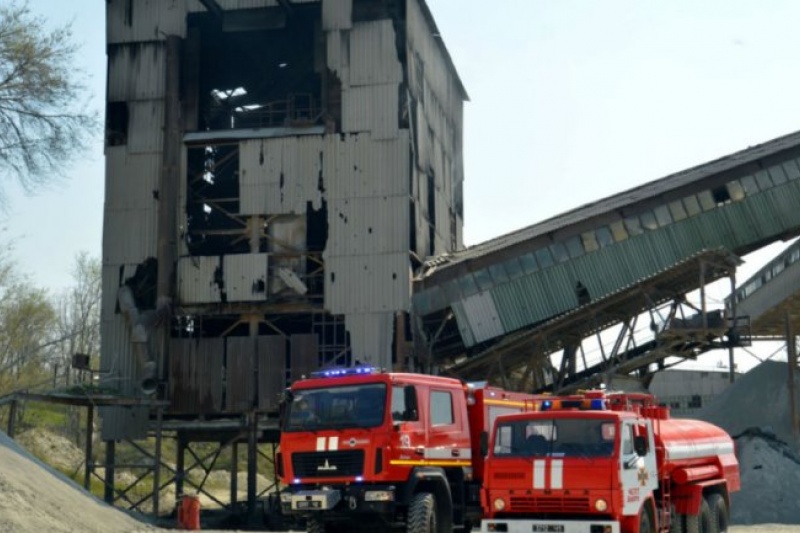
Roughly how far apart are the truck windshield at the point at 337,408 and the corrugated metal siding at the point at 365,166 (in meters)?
17.6

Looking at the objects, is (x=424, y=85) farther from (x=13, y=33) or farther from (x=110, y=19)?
(x=13, y=33)

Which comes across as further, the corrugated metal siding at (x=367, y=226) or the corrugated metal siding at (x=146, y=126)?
the corrugated metal siding at (x=146, y=126)

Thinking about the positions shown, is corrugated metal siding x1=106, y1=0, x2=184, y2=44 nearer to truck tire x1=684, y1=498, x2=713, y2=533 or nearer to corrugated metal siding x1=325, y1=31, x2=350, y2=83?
corrugated metal siding x1=325, y1=31, x2=350, y2=83

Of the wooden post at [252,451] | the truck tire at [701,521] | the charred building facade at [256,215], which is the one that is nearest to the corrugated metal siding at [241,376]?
the charred building facade at [256,215]

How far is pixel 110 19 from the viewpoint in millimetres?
39625

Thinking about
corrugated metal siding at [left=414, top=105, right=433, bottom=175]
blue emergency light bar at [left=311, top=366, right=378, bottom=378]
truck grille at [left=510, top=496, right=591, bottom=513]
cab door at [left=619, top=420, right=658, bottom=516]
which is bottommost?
truck grille at [left=510, top=496, right=591, bottom=513]

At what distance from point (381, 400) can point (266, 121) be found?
1048 inches

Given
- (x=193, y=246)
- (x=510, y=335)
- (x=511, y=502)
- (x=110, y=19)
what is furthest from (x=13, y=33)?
(x=511, y=502)

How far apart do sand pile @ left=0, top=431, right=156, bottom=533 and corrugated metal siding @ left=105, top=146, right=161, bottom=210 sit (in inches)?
516

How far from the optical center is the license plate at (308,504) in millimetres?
19000

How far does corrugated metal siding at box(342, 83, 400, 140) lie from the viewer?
3697cm

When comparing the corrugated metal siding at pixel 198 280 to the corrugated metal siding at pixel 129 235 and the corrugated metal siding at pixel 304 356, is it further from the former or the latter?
the corrugated metal siding at pixel 304 356

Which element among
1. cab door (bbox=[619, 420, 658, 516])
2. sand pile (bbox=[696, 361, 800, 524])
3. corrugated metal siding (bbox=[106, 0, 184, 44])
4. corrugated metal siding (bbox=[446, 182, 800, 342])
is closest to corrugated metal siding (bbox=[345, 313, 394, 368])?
corrugated metal siding (bbox=[446, 182, 800, 342])

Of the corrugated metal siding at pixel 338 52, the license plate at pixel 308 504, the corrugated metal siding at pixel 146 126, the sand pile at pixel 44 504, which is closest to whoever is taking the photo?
the license plate at pixel 308 504
